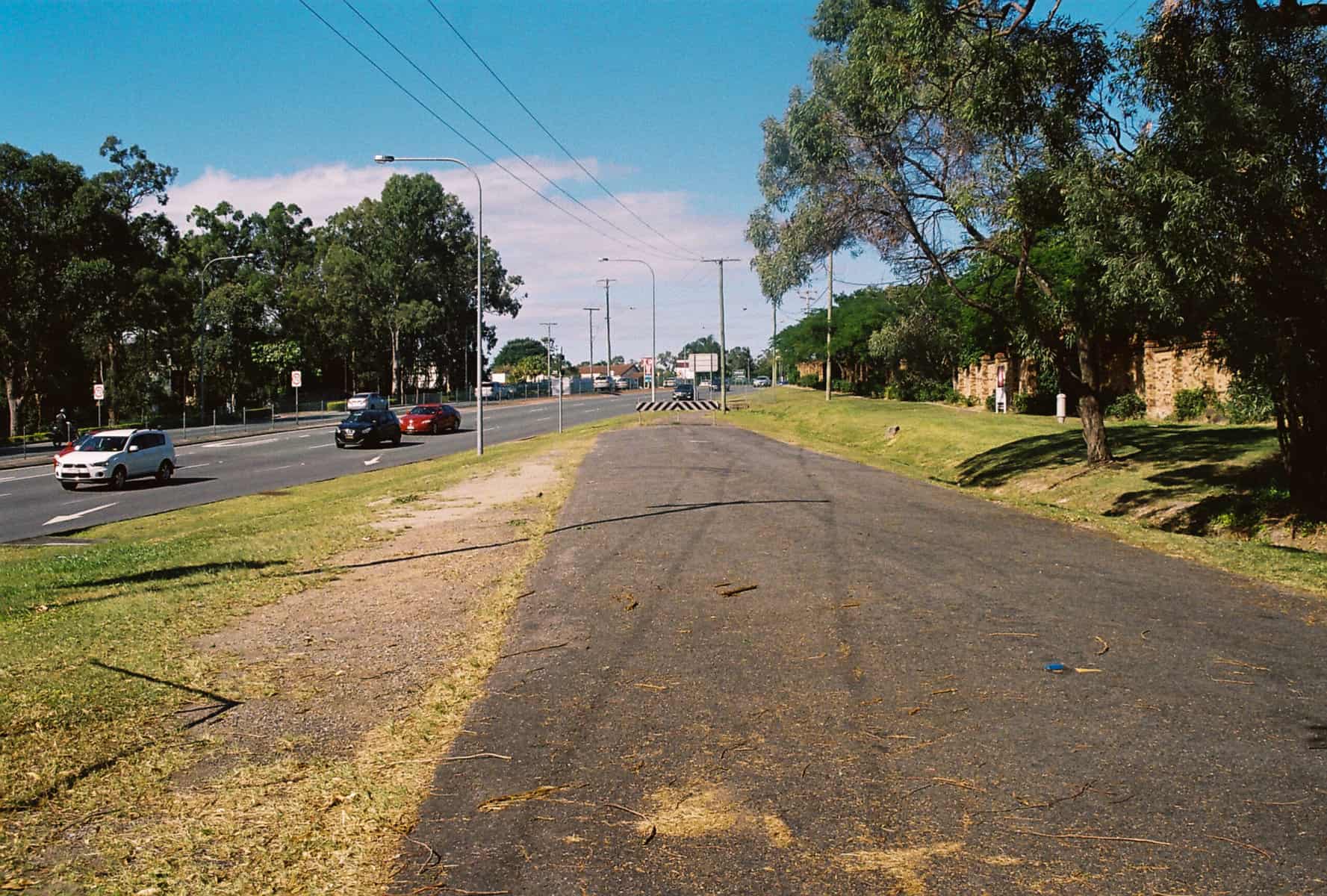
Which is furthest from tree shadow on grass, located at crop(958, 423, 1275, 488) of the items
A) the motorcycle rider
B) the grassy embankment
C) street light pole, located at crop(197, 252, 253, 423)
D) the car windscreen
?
street light pole, located at crop(197, 252, 253, 423)

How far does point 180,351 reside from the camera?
74000 millimetres

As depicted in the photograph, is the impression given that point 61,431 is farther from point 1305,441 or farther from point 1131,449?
point 1305,441

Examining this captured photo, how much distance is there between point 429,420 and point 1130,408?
3255cm

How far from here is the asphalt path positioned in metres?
22.0

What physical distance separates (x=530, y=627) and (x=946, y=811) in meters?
4.29

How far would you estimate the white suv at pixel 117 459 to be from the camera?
88.9 feet

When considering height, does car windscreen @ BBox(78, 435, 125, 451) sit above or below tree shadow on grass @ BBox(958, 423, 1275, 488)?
above

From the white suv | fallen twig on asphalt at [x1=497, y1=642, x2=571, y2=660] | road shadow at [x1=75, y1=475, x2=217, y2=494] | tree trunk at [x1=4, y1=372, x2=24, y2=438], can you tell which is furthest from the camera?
tree trunk at [x1=4, y1=372, x2=24, y2=438]

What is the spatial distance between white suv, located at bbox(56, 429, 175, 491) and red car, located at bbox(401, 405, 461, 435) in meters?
21.2

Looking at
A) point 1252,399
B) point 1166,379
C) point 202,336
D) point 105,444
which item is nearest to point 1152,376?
point 1166,379

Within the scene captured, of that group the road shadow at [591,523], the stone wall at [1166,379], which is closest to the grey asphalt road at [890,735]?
the road shadow at [591,523]

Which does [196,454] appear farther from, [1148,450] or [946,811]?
[946,811]

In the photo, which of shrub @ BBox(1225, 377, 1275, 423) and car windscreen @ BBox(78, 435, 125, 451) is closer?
shrub @ BBox(1225, 377, 1275, 423)

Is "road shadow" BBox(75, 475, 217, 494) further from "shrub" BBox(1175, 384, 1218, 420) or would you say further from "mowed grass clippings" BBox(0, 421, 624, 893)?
"shrub" BBox(1175, 384, 1218, 420)
